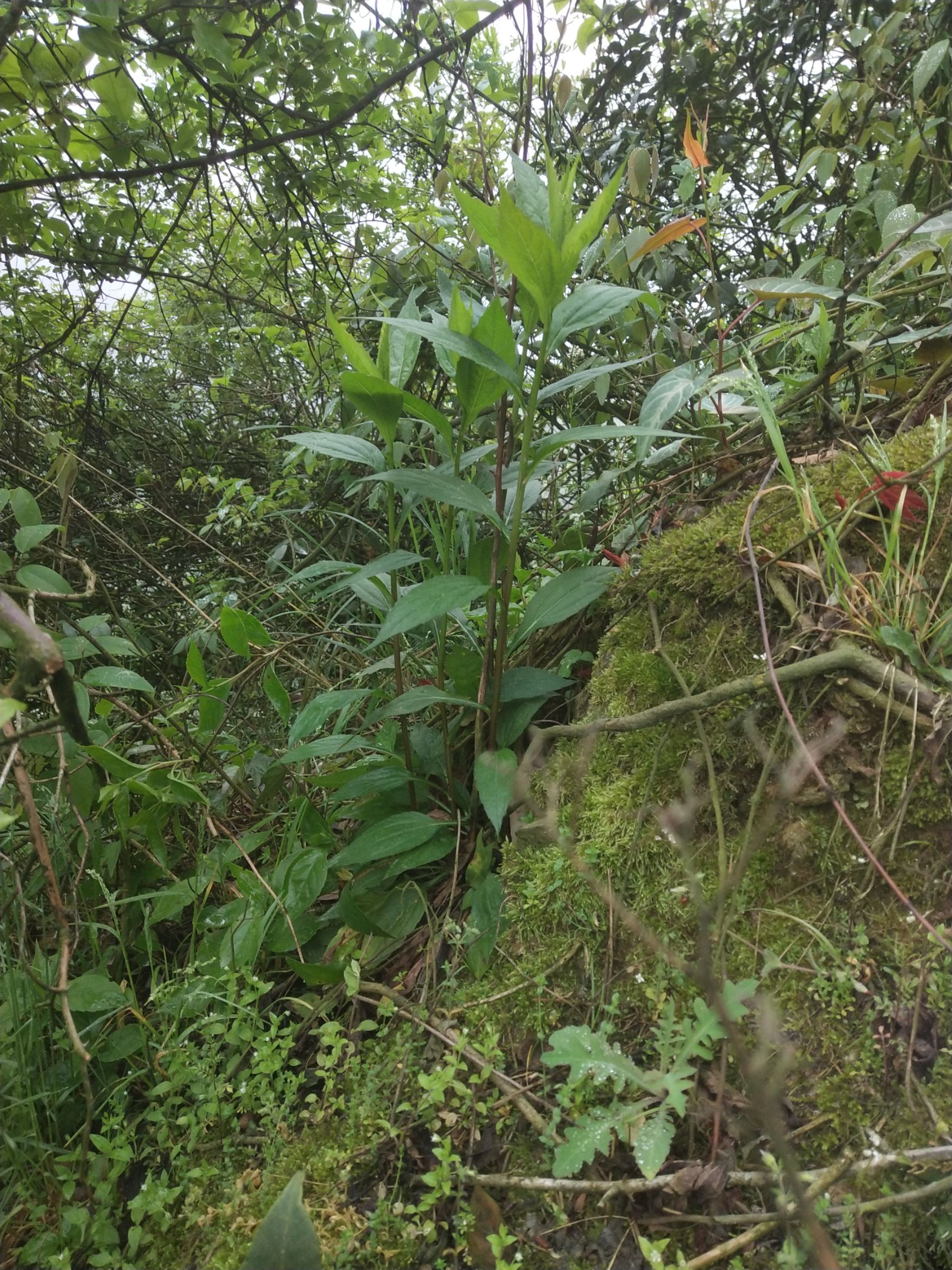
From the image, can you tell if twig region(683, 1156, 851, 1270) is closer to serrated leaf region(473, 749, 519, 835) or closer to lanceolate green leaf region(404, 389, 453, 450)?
serrated leaf region(473, 749, 519, 835)

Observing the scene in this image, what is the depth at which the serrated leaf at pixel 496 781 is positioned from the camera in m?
1.25

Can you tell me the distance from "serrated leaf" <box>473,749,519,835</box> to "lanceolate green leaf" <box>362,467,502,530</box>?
433mm

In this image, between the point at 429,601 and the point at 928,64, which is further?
the point at 928,64

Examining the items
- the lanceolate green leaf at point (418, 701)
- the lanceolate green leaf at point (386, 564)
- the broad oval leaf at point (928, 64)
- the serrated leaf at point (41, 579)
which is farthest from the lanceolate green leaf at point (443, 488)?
the broad oval leaf at point (928, 64)

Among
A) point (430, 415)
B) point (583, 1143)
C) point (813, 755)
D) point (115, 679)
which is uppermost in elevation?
point (430, 415)

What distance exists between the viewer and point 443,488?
1.22 m

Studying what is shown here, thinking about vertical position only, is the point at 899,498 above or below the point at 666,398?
below

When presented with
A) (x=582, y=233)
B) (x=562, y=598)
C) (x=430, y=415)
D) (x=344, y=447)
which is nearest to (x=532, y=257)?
(x=582, y=233)

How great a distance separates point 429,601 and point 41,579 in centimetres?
89

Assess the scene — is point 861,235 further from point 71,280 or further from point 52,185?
point 71,280

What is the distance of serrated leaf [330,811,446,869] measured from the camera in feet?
4.48

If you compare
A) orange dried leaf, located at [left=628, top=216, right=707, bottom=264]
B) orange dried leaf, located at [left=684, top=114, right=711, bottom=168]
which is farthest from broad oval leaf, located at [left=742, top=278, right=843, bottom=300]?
orange dried leaf, located at [left=684, top=114, right=711, bottom=168]

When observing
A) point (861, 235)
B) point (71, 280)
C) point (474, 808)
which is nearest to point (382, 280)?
point (71, 280)

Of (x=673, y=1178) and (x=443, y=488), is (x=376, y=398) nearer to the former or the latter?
(x=443, y=488)
